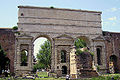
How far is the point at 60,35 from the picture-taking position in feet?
97.3

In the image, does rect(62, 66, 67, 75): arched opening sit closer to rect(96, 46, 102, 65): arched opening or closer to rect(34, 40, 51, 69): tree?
rect(96, 46, 102, 65): arched opening

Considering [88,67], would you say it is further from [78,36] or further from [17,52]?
[17,52]

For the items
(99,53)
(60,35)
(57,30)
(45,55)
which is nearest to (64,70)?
(60,35)

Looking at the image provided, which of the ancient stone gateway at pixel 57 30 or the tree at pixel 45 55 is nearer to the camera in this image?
the ancient stone gateway at pixel 57 30

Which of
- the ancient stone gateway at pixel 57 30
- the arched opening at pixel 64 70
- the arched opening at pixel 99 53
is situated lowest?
the arched opening at pixel 64 70

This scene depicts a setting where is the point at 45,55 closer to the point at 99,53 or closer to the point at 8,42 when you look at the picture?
the point at 99,53

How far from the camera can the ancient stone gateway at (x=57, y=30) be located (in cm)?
2858

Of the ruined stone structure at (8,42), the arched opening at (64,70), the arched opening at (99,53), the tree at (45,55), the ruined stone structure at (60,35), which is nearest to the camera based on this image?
the ruined stone structure at (8,42)

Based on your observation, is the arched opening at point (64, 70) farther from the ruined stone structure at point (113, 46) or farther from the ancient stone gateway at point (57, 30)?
the ruined stone structure at point (113, 46)

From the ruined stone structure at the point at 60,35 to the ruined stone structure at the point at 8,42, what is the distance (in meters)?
0.15

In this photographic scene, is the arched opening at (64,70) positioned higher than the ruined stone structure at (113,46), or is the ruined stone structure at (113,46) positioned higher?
the ruined stone structure at (113,46)

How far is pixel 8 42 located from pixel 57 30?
26.5 feet

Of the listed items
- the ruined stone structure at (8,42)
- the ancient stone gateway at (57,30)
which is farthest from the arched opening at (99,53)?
the ruined stone structure at (8,42)

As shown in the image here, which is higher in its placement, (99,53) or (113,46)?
(113,46)
